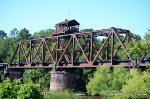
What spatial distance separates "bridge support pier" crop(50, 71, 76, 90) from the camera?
67688 millimetres

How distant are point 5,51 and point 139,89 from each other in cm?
10314

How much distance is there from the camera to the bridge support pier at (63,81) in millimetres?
67688

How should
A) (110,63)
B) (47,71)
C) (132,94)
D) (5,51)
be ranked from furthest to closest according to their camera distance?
1. (5,51)
2. (47,71)
3. (110,63)
4. (132,94)

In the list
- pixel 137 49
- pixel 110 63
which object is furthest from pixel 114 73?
pixel 137 49

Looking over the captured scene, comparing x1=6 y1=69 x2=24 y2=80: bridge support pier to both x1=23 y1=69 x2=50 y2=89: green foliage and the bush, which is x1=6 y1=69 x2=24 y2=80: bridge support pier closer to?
x1=23 y1=69 x2=50 y2=89: green foliage

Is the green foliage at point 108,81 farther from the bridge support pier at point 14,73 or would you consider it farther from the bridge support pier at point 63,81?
the bridge support pier at point 14,73

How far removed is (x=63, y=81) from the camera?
223 feet

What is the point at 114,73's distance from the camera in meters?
49.8

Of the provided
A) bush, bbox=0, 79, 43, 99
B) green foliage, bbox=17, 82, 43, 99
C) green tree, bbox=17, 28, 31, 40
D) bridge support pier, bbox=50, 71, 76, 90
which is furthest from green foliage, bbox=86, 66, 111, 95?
green tree, bbox=17, 28, 31, 40

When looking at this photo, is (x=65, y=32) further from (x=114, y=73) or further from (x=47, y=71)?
(x=114, y=73)

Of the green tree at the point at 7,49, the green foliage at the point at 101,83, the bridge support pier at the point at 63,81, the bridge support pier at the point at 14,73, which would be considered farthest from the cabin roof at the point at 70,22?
the green tree at the point at 7,49

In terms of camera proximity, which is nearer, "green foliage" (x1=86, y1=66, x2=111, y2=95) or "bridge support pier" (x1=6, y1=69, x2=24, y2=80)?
"green foliage" (x1=86, y1=66, x2=111, y2=95)

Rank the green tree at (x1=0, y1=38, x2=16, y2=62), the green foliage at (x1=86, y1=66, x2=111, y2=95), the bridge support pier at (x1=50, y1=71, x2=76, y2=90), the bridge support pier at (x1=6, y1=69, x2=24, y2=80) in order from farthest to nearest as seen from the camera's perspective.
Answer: the green tree at (x1=0, y1=38, x2=16, y2=62) → the bridge support pier at (x1=6, y1=69, x2=24, y2=80) → the bridge support pier at (x1=50, y1=71, x2=76, y2=90) → the green foliage at (x1=86, y1=66, x2=111, y2=95)

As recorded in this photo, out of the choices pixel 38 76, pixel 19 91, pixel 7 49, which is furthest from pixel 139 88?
pixel 7 49
